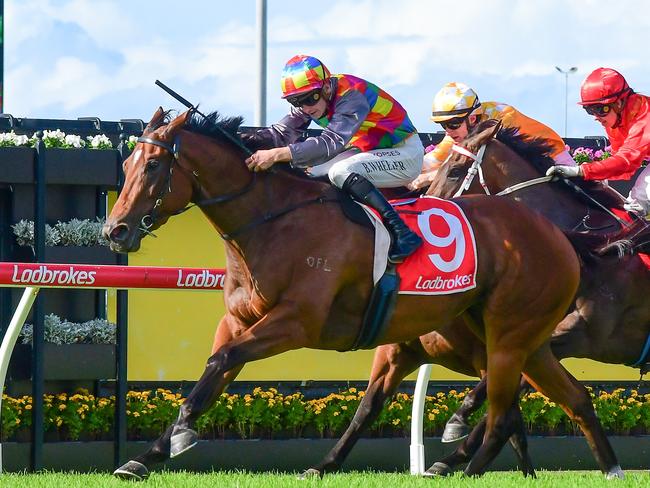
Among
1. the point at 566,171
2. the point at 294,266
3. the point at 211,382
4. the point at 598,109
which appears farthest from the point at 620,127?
the point at 211,382

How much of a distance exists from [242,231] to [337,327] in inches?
24.6

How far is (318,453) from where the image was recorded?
8.93m

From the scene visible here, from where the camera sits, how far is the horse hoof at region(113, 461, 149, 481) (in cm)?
579

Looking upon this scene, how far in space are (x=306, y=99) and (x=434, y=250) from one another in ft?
3.04

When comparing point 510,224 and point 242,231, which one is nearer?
point 242,231

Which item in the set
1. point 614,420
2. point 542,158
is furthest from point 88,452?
point 614,420

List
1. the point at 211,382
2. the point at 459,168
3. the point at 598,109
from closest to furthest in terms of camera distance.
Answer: the point at 211,382
the point at 459,168
the point at 598,109

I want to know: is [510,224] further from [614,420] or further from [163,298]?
[614,420]

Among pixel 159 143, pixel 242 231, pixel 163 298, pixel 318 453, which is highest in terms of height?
pixel 159 143

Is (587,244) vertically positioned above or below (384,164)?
below

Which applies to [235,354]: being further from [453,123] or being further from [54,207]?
[54,207]

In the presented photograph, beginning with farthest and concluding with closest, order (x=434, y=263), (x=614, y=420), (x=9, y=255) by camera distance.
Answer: (x=614, y=420) → (x=9, y=255) → (x=434, y=263)

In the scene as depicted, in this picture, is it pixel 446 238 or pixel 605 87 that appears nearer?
pixel 446 238

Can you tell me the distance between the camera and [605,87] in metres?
7.68
